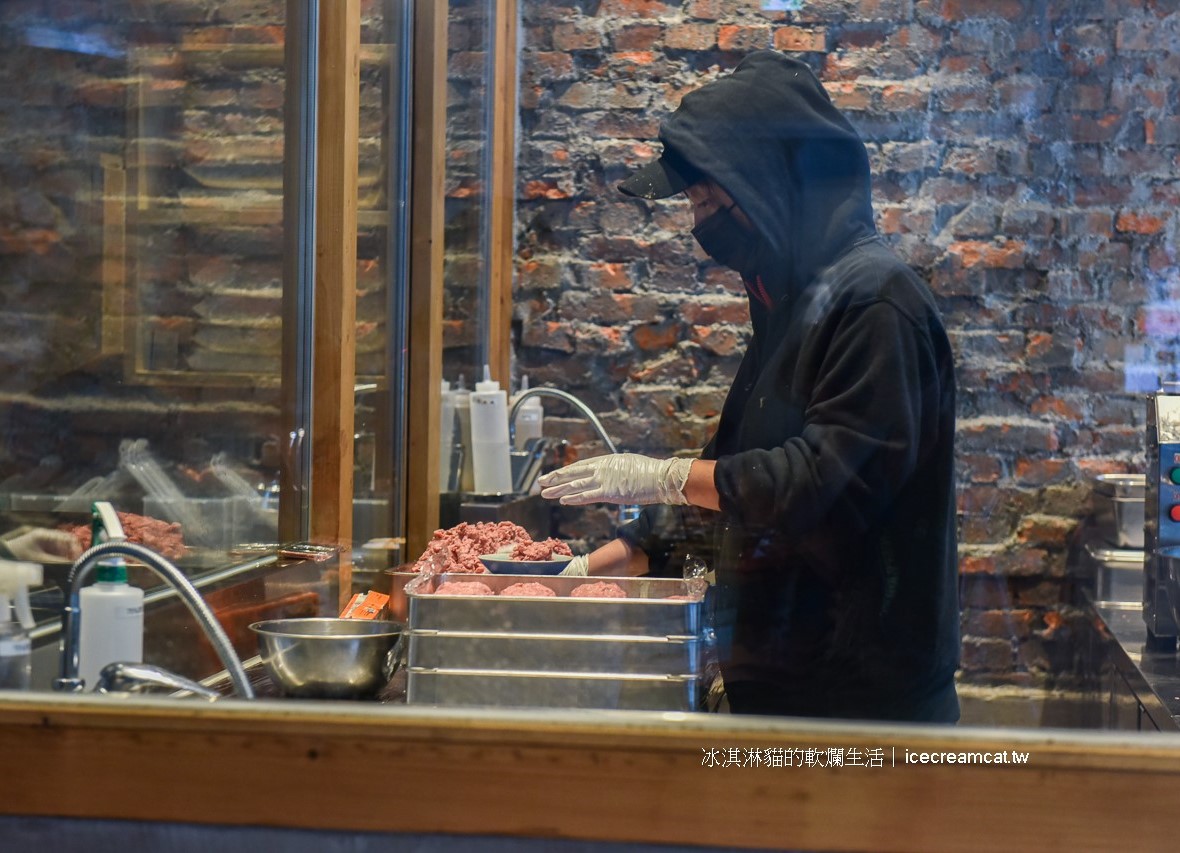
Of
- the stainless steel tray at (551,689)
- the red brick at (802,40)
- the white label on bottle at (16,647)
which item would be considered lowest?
the stainless steel tray at (551,689)

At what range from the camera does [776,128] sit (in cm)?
128

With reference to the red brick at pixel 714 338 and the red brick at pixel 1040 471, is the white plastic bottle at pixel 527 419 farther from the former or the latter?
the red brick at pixel 1040 471

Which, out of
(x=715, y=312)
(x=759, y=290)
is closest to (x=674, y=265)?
(x=715, y=312)

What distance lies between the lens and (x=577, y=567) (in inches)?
55.9

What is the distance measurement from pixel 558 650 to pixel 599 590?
0.09 m

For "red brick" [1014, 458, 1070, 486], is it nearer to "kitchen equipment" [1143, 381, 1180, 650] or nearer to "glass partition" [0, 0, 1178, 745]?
"glass partition" [0, 0, 1178, 745]

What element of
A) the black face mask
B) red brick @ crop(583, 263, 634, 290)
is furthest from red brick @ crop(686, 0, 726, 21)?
red brick @ crop(583, 263, 634, 290)

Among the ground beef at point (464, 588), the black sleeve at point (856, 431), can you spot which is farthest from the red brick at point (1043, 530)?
the ground beef at point (464, 588)

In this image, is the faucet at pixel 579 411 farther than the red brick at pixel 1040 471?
Yes

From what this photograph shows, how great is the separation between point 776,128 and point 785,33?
6.5 inches

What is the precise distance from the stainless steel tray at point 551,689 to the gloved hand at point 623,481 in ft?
1.14

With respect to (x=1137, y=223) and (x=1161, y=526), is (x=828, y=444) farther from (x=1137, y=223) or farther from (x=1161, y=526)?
(x=1161, y=526)

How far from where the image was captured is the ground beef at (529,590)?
117 centimetres

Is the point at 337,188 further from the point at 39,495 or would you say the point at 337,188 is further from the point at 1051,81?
the point at 1051,81
